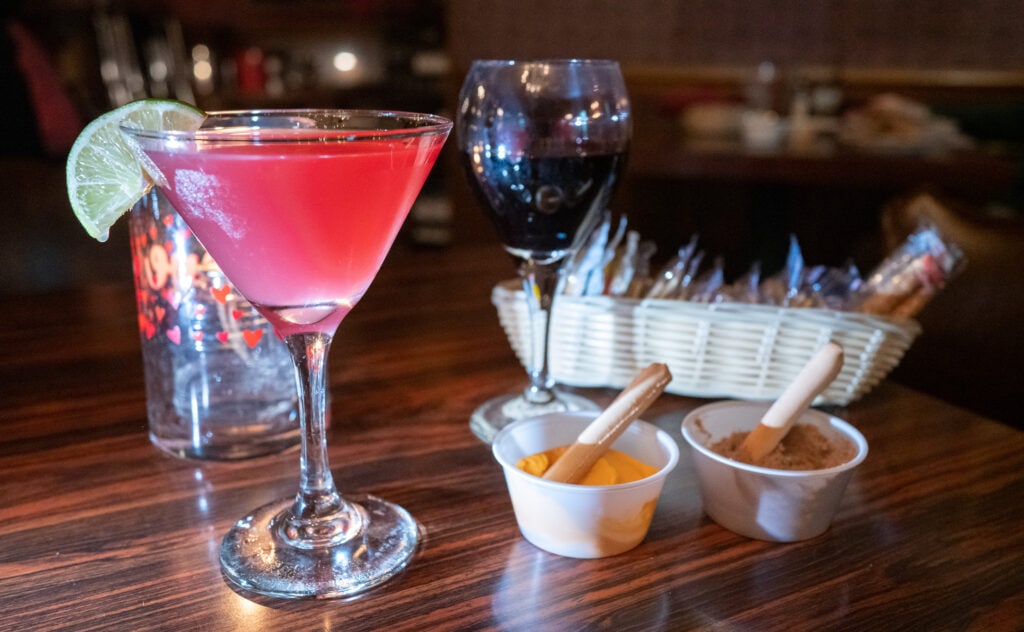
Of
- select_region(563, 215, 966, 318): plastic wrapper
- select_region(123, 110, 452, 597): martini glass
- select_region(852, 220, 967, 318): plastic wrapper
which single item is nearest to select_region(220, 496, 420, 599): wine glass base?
select_region(123, 110, 452, 597): martini glass

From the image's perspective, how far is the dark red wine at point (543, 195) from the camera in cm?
75

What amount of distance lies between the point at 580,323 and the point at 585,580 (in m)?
0.34

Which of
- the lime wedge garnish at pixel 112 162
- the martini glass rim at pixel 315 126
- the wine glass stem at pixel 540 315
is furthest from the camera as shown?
the wine glass stem at pixel 540 315

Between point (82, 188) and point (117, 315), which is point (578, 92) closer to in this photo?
point (82, 188)

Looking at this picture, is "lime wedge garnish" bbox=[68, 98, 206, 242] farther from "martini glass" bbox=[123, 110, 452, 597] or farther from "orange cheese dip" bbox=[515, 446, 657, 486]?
"orange cheese dip" bbox=[515, 446, 657, 486]

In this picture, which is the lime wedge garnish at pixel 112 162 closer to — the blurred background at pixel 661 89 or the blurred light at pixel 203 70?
the blurred background at pixel 661 89

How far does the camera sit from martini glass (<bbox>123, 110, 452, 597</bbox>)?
0.49 meters

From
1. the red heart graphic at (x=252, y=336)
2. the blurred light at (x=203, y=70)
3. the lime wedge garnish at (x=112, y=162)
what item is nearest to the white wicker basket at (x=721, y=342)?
the red heart graphic at (x=252, y=336)

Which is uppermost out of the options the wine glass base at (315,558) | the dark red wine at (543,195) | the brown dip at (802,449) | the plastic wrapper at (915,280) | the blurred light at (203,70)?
the blurred light at (203,70)

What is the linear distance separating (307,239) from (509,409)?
32cm

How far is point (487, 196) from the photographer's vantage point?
0.78m

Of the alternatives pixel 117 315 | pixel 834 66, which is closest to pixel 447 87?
pixel 834 66

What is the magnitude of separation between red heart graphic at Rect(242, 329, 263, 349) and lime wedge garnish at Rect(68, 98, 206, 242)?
141 millimetres

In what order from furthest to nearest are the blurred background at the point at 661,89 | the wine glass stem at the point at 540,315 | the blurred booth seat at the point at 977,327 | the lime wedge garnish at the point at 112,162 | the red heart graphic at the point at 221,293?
the blurred background at the point at 661,89 < the blurred booth seat at the point at 977,327 < the wine glass stem at the point at 540,315 < the red heart graphic at the point at 221,293 < the lime wedge garnish at the point at 112,162
